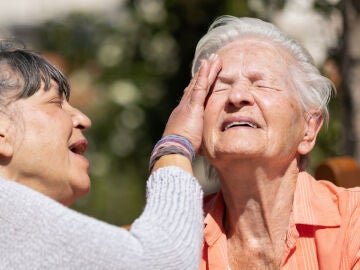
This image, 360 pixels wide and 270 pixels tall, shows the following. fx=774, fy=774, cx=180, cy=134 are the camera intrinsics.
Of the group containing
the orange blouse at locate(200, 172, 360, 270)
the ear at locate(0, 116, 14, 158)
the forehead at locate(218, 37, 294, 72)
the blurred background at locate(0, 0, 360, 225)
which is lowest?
the blurred background at locate(0, 0, 360, 225)

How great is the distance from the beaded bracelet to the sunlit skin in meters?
0.54

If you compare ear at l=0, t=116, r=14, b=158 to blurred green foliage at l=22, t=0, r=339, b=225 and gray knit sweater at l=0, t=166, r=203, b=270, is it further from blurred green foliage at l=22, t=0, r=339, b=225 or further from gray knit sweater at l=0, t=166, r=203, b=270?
blurred green foliage at l=22, t=0, r=339, b=225

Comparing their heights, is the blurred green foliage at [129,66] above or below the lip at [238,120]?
below

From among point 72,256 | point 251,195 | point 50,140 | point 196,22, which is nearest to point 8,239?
point 72,256

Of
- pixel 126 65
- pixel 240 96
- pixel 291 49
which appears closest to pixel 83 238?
pixel 240 96

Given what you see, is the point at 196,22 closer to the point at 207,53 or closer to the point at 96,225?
the point at 207,53

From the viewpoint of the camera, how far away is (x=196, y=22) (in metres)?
6.67

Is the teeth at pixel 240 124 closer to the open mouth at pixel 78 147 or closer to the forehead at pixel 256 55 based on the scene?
the forehead at pixel 256 55

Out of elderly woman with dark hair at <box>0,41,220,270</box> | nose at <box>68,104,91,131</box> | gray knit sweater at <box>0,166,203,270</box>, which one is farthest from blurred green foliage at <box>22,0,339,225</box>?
gray knit sweater at <box>0,166,203,270</box>

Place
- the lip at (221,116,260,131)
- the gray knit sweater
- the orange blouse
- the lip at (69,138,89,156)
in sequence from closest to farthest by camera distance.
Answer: the gray knit sweater → the lip at (69,138,89,156) → the orange blouse → the lip at (221,116,260,131)

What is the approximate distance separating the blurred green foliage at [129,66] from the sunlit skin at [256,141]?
3.00 meters

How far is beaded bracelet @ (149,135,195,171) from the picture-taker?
2736 millimetres

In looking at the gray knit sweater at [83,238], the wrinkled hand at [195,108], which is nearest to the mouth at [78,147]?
the wrinkled hand at [195,108]

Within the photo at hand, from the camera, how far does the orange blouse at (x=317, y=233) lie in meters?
3.28
